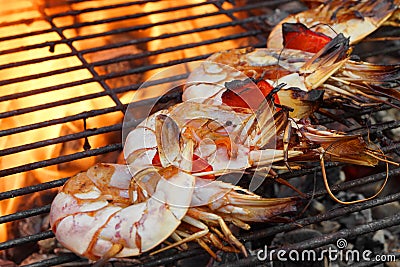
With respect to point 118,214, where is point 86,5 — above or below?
above

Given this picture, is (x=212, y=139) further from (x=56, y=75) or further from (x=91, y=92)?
(x=56, y=75)

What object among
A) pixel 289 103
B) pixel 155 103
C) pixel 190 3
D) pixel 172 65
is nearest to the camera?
pixel 289 103

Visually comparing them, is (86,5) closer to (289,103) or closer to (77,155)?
(77,155)

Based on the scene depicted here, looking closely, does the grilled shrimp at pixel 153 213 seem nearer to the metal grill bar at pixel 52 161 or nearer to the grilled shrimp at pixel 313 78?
the metal grill bar at pixel 52 161

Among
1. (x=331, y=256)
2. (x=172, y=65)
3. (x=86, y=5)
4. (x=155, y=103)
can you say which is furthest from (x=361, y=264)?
(x=86, y=5)

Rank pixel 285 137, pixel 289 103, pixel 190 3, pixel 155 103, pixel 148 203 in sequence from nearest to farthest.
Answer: pixel 148 203
pixel 285 137
pixel 289 103
pixel 155 103
pixel 190 3
